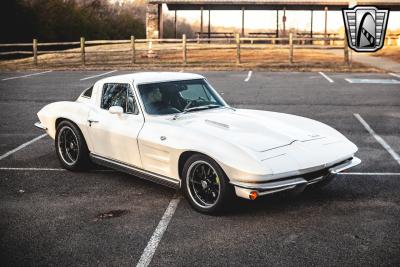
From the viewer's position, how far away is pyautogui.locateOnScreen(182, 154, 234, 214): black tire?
4695 mm

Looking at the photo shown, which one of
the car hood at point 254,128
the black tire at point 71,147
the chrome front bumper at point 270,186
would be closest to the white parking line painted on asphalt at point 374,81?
the car hood at point 254,128

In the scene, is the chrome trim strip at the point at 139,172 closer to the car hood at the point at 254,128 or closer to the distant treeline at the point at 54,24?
the car hood at the point at 254,128

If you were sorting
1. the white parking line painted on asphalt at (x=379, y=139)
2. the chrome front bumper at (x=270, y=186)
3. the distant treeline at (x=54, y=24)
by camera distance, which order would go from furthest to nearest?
the distant treeline at (x=54, y=24)
the white parking line painted on asphalt at (x=379, y=139)
the chrome front bumper at (x=270, y=186)

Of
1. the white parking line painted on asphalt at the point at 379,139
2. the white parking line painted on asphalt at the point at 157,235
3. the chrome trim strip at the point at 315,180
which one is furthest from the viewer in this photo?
the white parking line painted on asphalt at the point at 379,139

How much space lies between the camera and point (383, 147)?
26.1 feet

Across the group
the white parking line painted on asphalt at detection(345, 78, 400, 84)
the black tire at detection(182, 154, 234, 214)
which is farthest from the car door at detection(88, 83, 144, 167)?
the white parking line painted on asphalt at detection(345, 78, 400, 84)

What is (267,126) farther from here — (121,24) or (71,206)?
(121,24)

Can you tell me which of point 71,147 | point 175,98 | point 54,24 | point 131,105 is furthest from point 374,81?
point 54,24

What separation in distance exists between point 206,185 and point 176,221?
18.0 inches

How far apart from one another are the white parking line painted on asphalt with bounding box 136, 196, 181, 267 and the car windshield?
106 centimetres

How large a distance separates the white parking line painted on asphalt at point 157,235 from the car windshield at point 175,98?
106cm

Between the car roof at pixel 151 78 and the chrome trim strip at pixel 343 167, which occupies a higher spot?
the car roof at pixel 151 78

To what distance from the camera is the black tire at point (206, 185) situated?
470 centimetres

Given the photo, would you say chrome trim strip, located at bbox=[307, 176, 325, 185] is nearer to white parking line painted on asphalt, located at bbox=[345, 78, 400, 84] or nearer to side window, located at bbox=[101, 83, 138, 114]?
side window, located at bbox=[101, 83, 138, 114]
